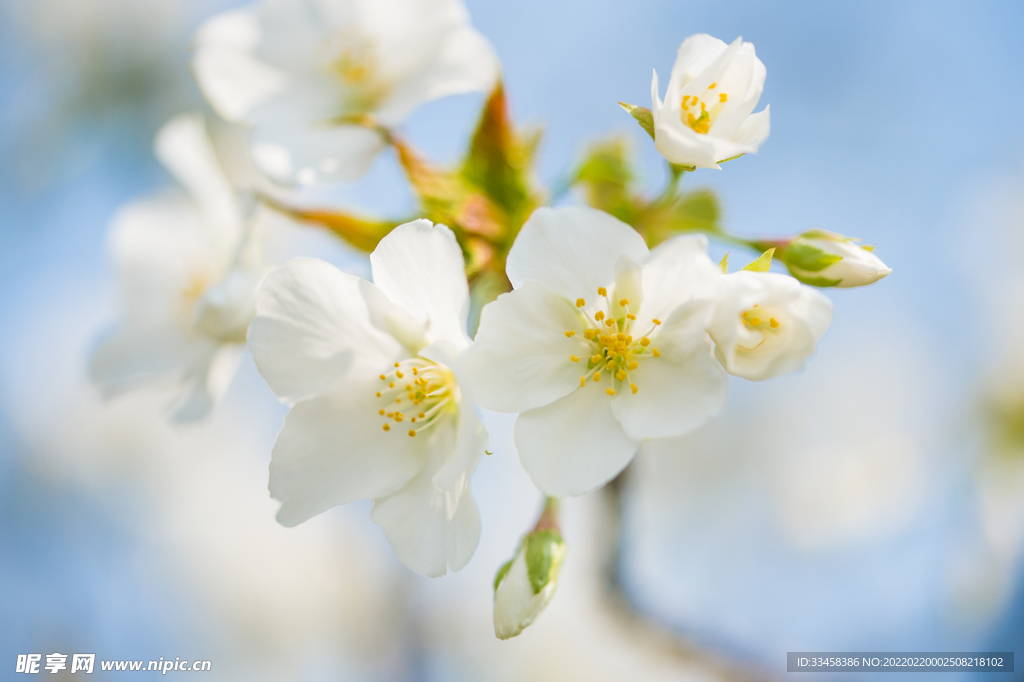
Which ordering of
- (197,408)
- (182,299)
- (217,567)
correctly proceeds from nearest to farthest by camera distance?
1. (197,408)
2. (182,299)
3. (217,567)

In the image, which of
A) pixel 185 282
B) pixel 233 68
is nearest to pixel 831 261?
pixel 233 68

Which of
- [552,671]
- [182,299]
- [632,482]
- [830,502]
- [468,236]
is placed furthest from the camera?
[552,671]

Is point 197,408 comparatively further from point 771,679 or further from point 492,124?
point 771,679

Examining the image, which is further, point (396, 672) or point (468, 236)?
point (396, 672)

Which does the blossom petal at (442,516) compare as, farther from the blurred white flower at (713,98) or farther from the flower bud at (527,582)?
the blurred white flower at (713,98)

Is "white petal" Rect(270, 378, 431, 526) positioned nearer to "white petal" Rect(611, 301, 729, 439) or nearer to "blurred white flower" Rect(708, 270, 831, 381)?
"white petal" Rect(611, 301, 729, 439)

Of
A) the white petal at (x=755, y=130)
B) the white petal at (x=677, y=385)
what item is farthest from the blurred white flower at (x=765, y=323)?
the white petal at (x=755, y=130)

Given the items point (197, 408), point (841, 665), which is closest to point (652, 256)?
point (197, 408)
